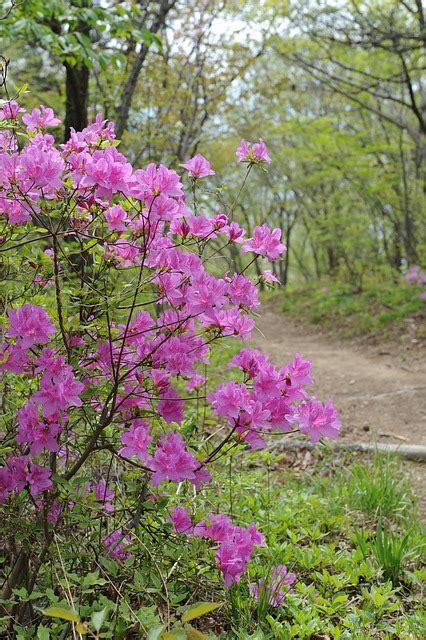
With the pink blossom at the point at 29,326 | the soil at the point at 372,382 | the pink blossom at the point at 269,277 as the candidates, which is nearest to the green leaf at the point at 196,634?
the pink blossom at the point at 29,326

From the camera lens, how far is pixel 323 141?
12016 mm

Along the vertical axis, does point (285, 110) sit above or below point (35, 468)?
above

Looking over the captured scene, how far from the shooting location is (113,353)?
A: 1814 mm

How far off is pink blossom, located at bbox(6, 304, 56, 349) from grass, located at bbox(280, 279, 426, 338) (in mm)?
7632

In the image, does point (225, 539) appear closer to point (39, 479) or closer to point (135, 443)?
point (135, 443)

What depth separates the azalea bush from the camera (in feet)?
5.23

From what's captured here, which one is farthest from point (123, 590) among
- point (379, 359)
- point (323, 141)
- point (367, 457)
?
point (323, 141)

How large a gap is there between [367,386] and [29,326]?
18.5 feet

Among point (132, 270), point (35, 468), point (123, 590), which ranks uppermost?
point (132, 270)

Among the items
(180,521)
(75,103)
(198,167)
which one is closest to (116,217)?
(198,167)

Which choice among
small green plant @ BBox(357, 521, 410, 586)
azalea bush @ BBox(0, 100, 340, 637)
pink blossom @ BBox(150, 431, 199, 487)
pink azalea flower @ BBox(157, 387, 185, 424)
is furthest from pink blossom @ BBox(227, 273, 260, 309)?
small green plant @ BBox(357, 521, 410, 586)

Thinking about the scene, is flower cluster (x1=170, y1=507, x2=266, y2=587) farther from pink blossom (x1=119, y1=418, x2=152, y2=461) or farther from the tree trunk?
the tree trunk

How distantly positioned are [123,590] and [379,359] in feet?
22.5

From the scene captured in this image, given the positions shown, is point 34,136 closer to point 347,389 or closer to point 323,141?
point 347,389
